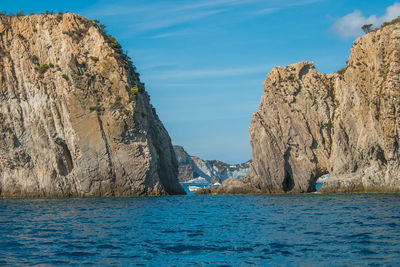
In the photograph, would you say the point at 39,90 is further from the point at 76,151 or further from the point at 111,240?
the point at 111,240

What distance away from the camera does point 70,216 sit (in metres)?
34.8

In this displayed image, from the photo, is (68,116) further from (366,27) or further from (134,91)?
(366,27)

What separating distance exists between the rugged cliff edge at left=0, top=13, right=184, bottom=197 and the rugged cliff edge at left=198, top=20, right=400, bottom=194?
1888 cm

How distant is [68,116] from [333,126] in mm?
41954

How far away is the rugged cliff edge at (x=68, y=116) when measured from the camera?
67.3 m

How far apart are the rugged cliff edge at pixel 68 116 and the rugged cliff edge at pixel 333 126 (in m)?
18.9

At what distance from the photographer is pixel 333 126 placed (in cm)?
7662

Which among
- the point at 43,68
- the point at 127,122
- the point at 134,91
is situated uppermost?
the point at 43,68

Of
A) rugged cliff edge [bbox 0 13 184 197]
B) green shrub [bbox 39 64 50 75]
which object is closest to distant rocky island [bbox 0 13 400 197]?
green shrub [bbox 39 64 50 75]

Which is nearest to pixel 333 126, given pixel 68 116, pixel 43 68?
pixel 68 116

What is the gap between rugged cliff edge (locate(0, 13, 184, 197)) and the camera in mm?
67312

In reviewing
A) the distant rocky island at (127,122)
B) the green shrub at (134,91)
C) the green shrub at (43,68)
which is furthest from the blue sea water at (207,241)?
the green shrub at (43,68)

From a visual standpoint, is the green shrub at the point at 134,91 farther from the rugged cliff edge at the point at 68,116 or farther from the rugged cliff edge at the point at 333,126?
the rugged cliff edge at the point at 333,126

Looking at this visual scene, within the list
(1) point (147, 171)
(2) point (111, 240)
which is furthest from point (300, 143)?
(2) point (111, 240)
